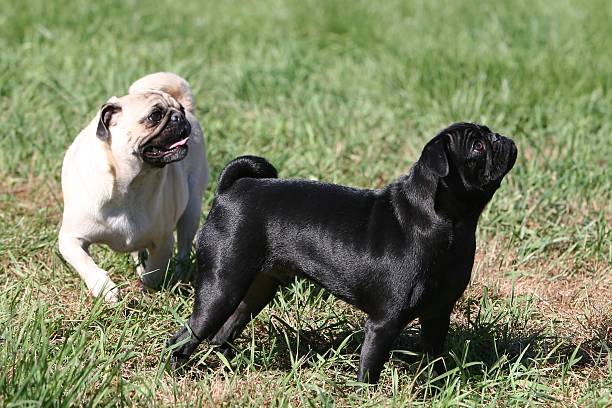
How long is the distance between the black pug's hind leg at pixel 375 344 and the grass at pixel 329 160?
0.27 ft

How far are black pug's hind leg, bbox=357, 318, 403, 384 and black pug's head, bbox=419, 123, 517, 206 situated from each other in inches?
23.5

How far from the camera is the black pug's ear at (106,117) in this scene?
509 cm

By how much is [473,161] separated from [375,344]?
33.1 inches

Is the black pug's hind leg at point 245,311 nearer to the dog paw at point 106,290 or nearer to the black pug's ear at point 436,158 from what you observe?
the dog paw at point 106,290

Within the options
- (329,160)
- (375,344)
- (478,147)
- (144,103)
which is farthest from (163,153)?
(329,160)

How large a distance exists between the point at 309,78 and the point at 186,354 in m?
4.55

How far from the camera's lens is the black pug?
13.6 ft

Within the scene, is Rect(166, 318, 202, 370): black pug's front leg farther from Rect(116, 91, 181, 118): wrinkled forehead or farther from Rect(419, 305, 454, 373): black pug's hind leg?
Rect(116, 91, 181, 118): wrinkled forehead

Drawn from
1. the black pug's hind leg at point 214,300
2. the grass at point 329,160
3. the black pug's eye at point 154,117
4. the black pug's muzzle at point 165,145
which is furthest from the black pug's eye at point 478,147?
the black pug's eye at point 154,117

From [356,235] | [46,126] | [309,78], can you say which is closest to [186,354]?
[356,235]

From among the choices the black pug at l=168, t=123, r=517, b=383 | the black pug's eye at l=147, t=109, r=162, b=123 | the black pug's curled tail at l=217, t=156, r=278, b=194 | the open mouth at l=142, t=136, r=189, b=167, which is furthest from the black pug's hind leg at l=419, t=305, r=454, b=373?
the black pug's eye at l=147, t=109, r=162, b=123

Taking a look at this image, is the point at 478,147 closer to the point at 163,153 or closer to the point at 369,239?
the point at 369,239

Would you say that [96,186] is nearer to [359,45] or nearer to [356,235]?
[356,235]

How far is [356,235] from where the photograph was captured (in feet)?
14.0
